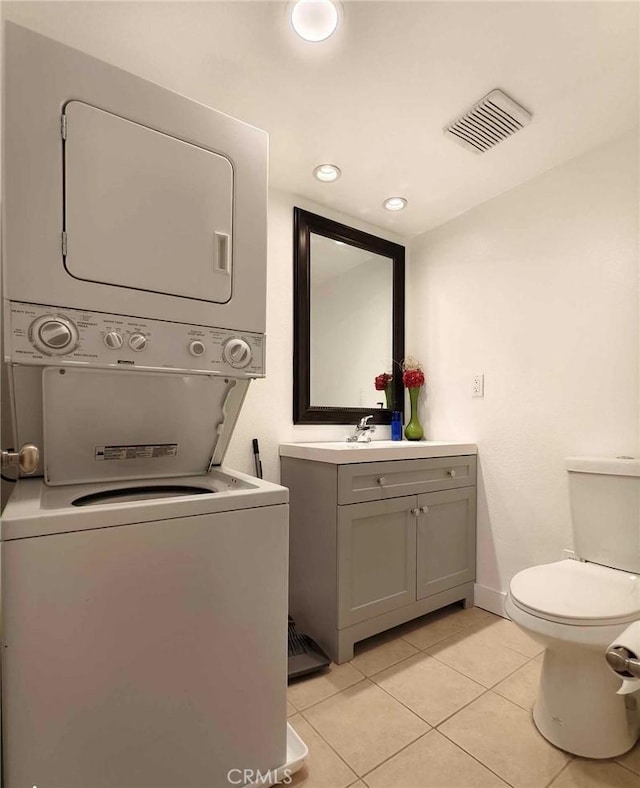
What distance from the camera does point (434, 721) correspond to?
4.59ft

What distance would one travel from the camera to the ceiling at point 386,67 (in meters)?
1.28

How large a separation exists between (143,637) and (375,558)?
1.14 metres

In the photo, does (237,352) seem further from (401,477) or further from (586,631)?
(586,631)

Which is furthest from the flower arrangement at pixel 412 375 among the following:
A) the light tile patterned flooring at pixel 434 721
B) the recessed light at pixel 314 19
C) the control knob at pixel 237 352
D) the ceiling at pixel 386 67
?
the recessed light at pixel 314 19

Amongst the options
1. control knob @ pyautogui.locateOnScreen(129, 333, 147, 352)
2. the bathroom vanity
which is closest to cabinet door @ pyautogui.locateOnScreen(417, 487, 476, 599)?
the bathroom vanity

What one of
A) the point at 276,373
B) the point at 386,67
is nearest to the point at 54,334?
the point at 276,373

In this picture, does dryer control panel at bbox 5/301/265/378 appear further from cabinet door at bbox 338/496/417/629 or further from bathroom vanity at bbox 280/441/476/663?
cabinet door at bbox 338/496/417/629

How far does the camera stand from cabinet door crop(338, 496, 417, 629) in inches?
68.9

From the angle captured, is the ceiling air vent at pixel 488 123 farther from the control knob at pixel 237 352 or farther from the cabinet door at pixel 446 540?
the cabinet door at pixel 446 540

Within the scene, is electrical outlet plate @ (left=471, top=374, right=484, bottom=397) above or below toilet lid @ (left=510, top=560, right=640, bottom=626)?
above

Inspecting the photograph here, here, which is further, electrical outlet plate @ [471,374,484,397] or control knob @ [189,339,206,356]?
electrical outlet plate @ [471,374,484,397]

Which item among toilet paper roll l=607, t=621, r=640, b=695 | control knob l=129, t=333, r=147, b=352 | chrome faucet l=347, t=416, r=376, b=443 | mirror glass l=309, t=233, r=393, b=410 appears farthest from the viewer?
mirror glass l=309, t=233, r=393, b=410

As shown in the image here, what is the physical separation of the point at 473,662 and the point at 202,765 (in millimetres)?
1206

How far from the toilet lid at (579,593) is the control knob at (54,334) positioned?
1558mm
